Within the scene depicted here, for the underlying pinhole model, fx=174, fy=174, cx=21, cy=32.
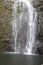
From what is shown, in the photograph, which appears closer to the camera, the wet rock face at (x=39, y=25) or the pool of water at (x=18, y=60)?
the pool of water at (x=18, y=60)

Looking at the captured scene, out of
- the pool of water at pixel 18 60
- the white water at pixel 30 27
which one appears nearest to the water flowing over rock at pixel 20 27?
the white water at pixel 30 27

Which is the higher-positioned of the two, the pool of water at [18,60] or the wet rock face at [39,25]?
the wet rock face at [39,25]

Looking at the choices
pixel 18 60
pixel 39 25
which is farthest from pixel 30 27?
pixel 18 60

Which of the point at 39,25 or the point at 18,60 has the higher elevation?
the point at 39,25

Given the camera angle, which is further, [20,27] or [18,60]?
[20,27]

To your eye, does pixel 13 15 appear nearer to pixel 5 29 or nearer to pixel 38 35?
pixel 5 29

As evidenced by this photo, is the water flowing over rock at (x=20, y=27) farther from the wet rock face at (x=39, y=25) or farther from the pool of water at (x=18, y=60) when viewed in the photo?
the pool of water at (x=18, y=60)

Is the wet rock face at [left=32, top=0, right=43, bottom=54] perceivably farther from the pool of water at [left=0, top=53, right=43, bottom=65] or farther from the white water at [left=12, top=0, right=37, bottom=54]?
the pool of water at [left=0, top=53, right=43, bottom=65]

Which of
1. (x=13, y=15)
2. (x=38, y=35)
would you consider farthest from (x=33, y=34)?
(x=13, y=15)

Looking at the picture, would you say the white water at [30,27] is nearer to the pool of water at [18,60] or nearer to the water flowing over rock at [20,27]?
the water flowing over rock at [20,27]

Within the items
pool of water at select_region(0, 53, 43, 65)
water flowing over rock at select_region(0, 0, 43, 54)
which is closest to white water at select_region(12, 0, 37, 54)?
water flowing over rock at select_region(0, 0, 43, 54)

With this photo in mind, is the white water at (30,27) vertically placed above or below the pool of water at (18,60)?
above

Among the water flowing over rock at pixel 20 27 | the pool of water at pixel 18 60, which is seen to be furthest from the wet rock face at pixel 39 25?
the pool of water at pixel 18 60

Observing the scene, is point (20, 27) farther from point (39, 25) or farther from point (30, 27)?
point (39, 25)
